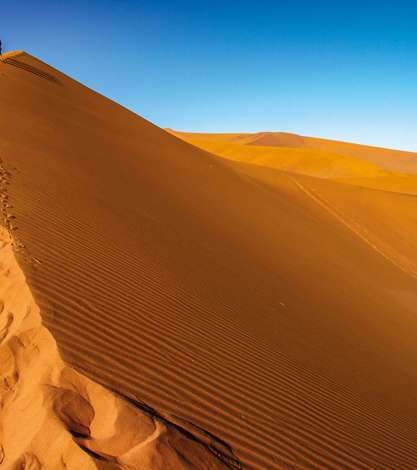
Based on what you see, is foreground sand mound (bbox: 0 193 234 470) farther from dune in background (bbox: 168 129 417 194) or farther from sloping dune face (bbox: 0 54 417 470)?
dune in background (bbox: 168 129 417 194)

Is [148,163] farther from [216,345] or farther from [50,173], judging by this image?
[216,345]

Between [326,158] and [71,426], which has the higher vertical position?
[326,158]

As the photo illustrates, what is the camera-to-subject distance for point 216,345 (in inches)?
179

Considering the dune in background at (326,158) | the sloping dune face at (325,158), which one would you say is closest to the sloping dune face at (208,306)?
the dune in background at (326,158)

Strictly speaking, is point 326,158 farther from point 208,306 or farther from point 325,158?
point 208,306

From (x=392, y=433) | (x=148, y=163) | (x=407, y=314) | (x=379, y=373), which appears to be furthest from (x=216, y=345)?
(x=148, y=163)

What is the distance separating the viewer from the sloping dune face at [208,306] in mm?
3504

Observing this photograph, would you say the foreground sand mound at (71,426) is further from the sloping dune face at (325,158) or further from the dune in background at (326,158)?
the sloping dune face at (325,158)

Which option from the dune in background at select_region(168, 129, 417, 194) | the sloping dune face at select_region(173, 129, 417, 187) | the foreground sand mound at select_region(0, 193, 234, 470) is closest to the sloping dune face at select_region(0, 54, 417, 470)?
the foreground sand mound at select_region(0, 193, 234, 470)

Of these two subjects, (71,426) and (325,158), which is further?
(325,158)

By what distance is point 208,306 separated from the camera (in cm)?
547

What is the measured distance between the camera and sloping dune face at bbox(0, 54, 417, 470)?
350 cm

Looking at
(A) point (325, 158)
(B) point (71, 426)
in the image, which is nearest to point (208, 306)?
(B) point (71, 426)

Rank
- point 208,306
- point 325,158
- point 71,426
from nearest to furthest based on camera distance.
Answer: point 71,426 < point 208,306 < point 325,158
